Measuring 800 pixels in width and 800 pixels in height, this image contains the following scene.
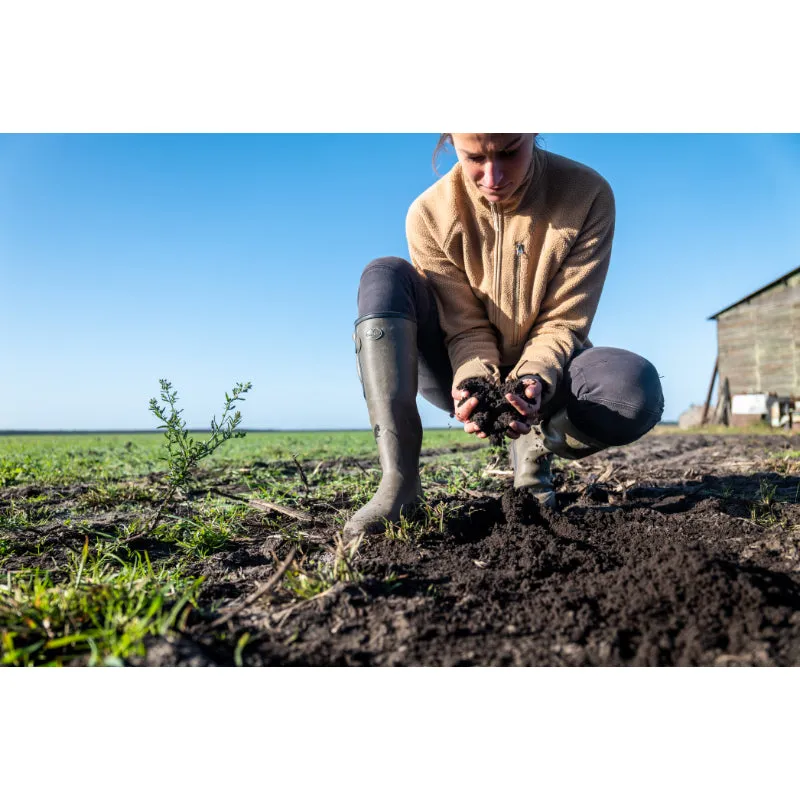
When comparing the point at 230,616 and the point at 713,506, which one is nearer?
the point at 230,616

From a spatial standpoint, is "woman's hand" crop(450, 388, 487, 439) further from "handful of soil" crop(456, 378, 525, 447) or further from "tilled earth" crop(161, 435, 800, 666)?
"tilled earth" crop(161, 435, 800, 666)

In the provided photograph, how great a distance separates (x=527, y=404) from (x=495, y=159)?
98 cm

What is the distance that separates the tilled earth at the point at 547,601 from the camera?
1.37 meters

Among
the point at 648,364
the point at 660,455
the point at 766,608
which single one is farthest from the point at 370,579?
the point at 660,455

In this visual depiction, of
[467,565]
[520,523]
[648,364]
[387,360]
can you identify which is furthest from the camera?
[648,364]

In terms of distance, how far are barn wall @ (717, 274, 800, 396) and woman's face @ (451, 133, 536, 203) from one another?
52.1 feet

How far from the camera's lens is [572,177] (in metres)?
2.84

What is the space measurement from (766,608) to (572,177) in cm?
206

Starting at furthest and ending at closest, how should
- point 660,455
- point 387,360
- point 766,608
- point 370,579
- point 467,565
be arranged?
point 660,455, point 387,360, point 467,565, point 370,579, point 766,608

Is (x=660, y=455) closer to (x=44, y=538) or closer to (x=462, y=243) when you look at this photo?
(x=462, y=243)

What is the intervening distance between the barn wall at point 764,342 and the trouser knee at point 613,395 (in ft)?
50.5

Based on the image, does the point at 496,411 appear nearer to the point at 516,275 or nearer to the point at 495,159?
the point at 516,275

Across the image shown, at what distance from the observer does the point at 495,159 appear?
7.98ft

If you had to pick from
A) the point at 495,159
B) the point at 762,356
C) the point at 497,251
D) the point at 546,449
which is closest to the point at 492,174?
the point at 495,159
